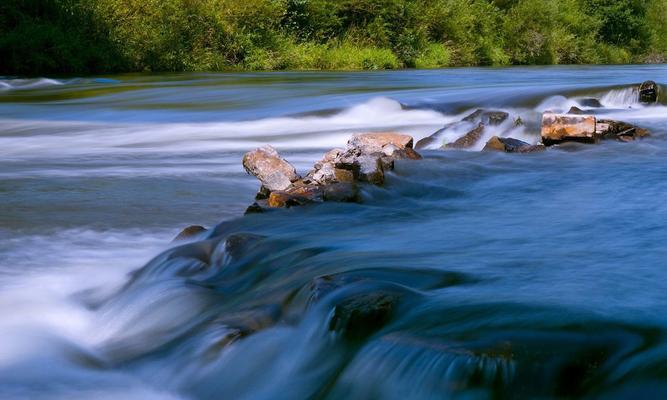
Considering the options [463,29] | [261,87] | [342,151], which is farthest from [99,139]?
[463,29]

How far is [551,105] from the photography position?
10852 millimetres

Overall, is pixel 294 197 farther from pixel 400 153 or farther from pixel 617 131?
pixel 617 131

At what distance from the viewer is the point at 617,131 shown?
8094mm

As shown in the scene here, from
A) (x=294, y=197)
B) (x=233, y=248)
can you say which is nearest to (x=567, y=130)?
(x=294, y=197)

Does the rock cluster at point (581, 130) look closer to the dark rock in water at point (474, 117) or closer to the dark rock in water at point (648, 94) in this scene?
the dark rock in water at point (474, 117)

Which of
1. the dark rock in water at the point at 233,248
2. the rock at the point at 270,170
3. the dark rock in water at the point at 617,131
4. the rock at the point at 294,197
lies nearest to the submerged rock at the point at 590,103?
the dark rock in water at the point at 617,131

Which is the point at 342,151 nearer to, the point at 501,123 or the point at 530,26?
the point at 501,123

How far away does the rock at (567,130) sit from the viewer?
301 inches

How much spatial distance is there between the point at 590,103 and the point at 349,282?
8557 millimetres

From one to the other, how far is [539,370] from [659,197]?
3.34 meters

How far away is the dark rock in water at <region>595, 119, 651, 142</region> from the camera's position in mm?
7965

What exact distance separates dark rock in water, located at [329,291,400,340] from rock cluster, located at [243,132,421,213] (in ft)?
6.96

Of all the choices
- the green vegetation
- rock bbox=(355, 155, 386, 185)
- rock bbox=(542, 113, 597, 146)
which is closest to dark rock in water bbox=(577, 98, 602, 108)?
rock bbox=(542, 113, 597, 146)

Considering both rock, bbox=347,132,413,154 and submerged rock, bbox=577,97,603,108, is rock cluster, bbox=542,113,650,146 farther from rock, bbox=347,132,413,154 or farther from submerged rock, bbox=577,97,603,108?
submerged rock, bbox=577,97,603,108
